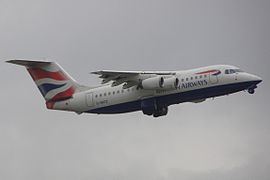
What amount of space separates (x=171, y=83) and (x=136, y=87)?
271 cm

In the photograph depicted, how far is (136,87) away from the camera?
4812 centimetres

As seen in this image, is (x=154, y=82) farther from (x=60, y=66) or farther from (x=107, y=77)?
(x=60, y=66)

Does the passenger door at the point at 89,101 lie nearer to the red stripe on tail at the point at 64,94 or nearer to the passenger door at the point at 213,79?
the red stripe on tail at the point at 64,94

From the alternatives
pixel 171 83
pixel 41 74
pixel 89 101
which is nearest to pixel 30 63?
pixel 41 74

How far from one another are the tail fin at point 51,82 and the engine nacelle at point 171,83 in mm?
6175

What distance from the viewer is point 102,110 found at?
49.1 m

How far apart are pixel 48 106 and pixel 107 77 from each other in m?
5.19

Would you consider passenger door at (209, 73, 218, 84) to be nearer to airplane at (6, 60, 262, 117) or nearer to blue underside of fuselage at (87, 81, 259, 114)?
airplane at (6, 60, 262, 117)

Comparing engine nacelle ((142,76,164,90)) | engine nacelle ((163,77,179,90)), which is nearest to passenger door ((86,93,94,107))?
engine nacelle ((142,76,164,90))

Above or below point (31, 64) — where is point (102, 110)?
below

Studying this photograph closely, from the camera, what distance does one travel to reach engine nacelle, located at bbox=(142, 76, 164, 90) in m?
46.6

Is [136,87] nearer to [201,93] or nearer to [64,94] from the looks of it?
[201,93]

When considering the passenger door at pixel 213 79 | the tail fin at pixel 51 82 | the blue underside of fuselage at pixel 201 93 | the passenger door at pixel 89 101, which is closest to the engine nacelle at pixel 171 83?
the blue underside of fuselage at pixel 201 93

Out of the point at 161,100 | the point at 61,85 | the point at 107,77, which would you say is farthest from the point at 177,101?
the point at 61,85
